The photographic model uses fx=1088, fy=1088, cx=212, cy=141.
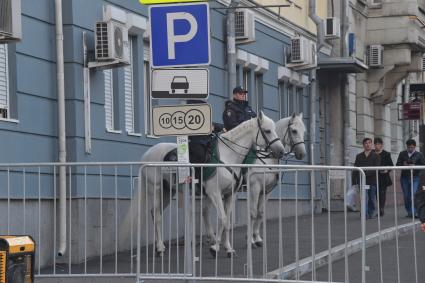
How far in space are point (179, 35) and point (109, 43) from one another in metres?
3.79

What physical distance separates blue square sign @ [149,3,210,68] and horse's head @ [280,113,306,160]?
5744 mm

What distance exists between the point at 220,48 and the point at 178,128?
972 cm

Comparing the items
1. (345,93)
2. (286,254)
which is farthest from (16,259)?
(345,93)

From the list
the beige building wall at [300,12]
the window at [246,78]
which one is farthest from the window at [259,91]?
the beige building wall at [300,12]

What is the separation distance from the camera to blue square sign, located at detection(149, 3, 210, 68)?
11.1m

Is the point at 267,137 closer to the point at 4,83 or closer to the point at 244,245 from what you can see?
the point at 4,83

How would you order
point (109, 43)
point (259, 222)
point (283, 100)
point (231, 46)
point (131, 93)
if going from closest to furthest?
1. point (259, 222)
2. point (109, 43)
3. point (131, 93)
4. point (231, 46)
5. point (283, 100)

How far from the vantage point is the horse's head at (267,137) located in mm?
15281

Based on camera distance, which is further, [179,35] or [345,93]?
[345,93]

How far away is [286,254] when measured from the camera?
10.7 metres

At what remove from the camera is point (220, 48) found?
815 inches

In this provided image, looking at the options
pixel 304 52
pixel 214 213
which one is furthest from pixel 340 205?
pixel 304 52

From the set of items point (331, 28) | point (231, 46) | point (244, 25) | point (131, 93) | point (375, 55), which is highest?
point (331, 28)

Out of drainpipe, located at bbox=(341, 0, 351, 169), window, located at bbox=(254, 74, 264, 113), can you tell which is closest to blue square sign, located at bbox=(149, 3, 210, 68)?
window, located at bbox=(254, 74, 264, 113)
